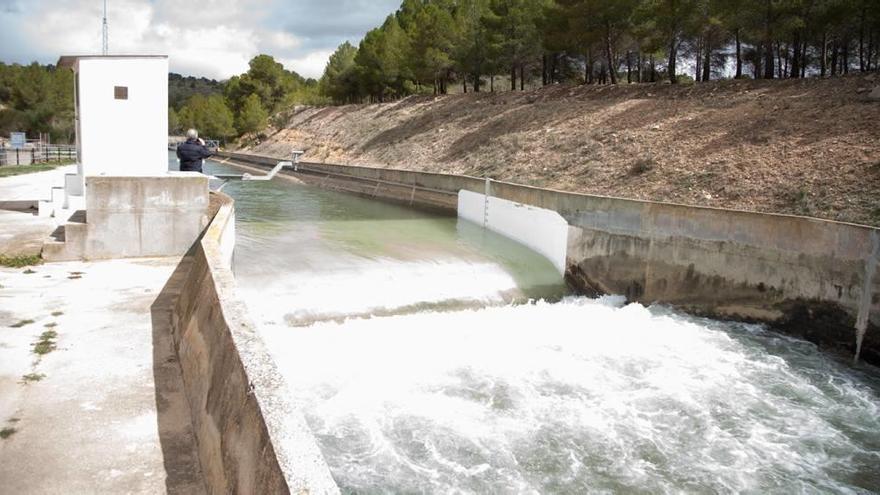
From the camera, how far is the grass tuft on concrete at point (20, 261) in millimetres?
8633

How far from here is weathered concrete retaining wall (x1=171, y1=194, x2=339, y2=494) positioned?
3.04 m

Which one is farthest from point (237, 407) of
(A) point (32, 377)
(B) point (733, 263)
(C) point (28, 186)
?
(C) point (28, 186)

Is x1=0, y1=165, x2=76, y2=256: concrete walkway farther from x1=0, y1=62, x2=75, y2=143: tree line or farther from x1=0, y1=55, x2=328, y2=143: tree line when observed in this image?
x1=0, y1=62, x2=75, y2=143: tree line

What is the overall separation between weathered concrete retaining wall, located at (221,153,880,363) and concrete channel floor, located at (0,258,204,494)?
9385 mm

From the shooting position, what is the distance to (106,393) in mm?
5043

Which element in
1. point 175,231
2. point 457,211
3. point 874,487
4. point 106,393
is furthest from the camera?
point 457,211

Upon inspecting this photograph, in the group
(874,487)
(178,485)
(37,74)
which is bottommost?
(874,487)

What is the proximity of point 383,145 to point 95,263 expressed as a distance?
33699mm

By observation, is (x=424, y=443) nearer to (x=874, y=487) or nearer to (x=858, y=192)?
(x=874, y=487)

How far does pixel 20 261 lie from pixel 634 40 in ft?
104

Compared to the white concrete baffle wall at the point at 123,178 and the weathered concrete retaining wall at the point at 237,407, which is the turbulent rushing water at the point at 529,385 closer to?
the white concrete baffle wall at the point at 123,178

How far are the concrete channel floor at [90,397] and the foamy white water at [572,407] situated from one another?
2011 mm

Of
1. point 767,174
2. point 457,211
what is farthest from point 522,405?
point 457,211

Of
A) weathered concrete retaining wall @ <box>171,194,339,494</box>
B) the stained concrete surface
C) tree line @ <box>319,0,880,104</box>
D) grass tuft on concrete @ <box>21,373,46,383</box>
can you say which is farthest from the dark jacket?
tree line @ <box>319,0,880,104</box>
